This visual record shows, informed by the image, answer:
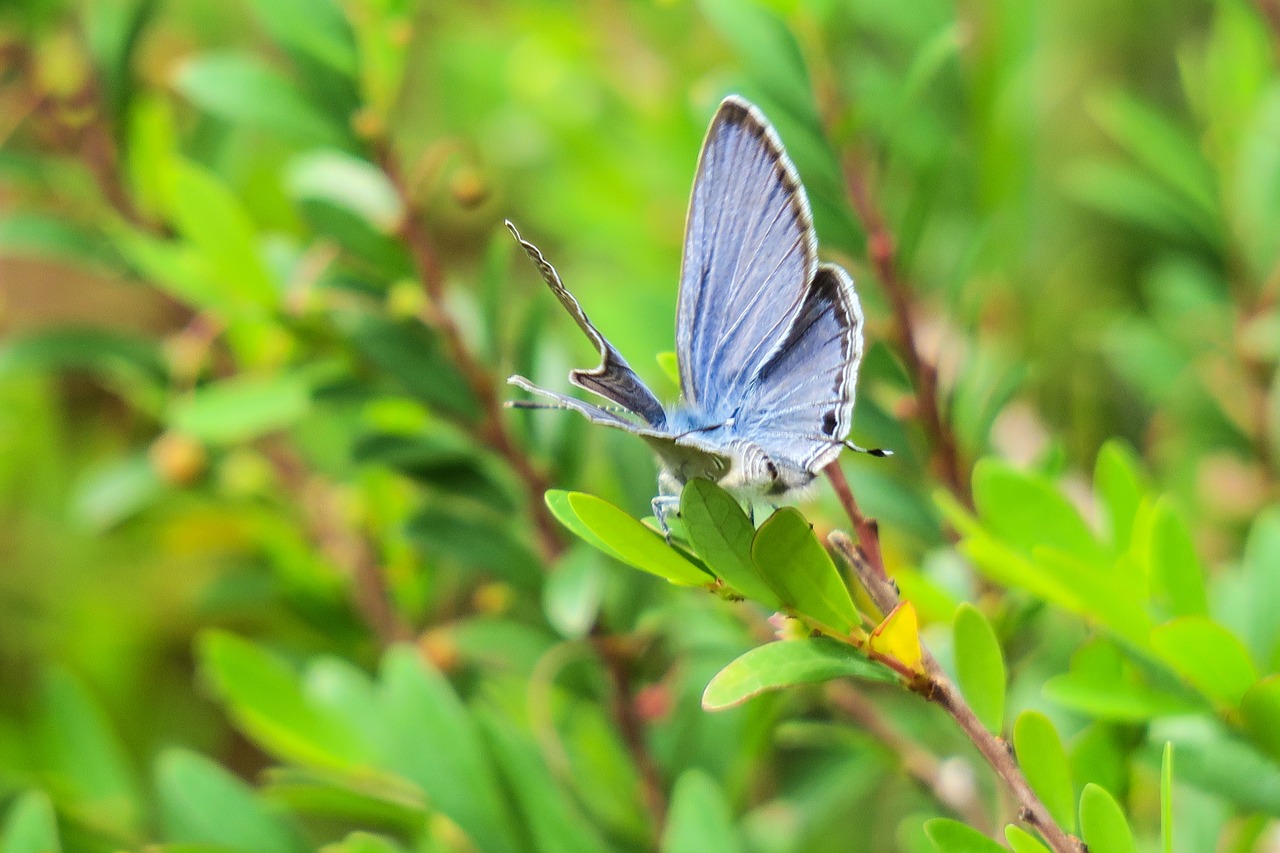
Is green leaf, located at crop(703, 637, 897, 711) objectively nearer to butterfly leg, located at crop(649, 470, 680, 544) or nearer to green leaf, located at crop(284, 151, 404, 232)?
butterfly leg, located at crop(649, 470, 680, 544)

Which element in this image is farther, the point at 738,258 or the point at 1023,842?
the point at 738,258

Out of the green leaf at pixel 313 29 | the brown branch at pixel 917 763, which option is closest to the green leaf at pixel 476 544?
the brown branch at pixel 917 763

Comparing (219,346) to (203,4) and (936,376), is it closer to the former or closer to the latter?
(936,376)

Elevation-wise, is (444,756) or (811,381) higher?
(811,381)

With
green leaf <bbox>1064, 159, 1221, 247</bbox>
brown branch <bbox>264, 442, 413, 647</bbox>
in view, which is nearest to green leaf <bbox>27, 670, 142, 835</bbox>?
brown branch <bbox>264, 442, 413, 647</bbox>

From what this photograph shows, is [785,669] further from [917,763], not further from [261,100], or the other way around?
[261,100]

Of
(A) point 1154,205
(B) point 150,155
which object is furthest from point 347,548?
(A) point 1154,205

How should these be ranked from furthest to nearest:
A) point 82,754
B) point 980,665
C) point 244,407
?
point 82,754 → point 244,407 → point 980,665

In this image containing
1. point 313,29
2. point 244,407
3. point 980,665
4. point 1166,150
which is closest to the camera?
point 980,665
